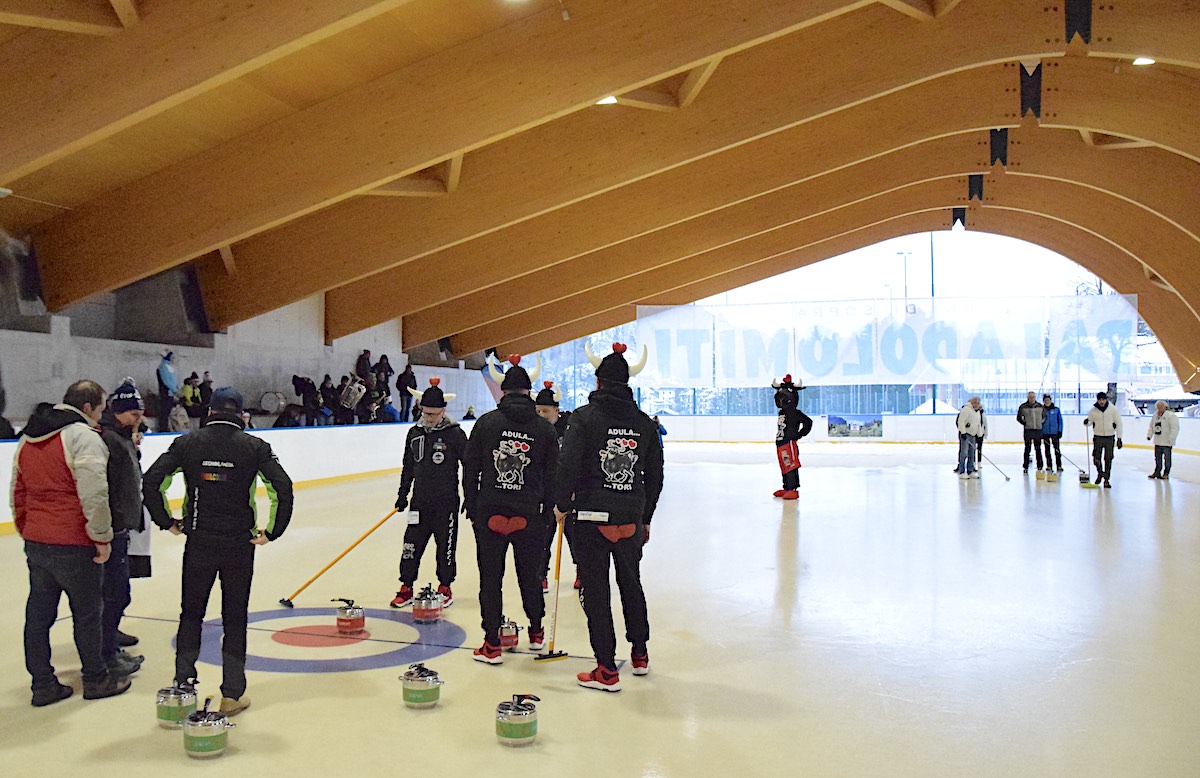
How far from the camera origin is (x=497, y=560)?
5852mm

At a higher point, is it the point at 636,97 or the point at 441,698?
the point at 636,97

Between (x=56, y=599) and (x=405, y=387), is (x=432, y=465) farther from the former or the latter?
(x=405, y=387)

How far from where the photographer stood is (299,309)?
21.7 m

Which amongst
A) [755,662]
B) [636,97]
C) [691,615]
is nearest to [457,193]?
[636,97]

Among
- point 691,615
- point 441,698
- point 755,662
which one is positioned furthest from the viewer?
point 691,615

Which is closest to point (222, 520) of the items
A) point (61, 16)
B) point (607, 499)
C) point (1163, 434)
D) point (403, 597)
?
point (607, 499)

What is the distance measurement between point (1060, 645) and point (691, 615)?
2.41m

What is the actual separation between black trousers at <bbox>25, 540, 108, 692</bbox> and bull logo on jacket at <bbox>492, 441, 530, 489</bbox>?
7.01 feet

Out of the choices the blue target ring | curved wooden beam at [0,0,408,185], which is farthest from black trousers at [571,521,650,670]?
curved wooden beam at [0,0,408,185]

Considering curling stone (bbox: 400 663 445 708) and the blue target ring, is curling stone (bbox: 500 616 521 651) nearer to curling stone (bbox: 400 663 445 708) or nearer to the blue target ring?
the blue target ring

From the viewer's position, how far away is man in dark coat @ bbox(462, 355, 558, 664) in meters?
5.83

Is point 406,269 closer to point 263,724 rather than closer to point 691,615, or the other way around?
point 691,615

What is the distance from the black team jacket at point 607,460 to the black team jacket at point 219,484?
145 centimetres

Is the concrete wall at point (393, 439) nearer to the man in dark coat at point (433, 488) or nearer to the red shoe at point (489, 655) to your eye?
the man in dark coat at point (433, 488)
